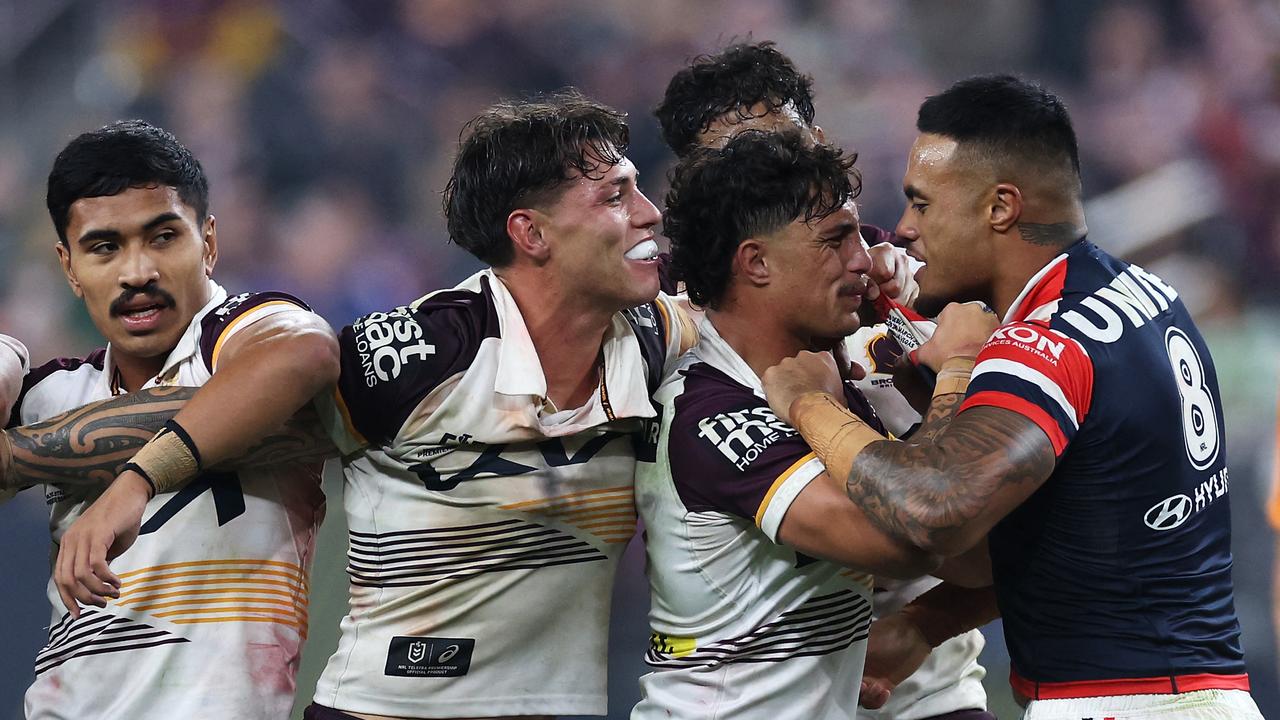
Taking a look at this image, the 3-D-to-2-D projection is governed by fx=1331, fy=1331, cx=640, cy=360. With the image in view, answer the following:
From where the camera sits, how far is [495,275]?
→ 10.4 feet

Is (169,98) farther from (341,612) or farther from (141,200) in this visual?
(141,200)

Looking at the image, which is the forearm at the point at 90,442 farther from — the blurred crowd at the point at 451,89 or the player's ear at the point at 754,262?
the blurred crowd at the point at 451,89

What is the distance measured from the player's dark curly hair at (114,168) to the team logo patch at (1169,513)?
2.26 meters

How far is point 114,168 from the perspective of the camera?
3.13 meters

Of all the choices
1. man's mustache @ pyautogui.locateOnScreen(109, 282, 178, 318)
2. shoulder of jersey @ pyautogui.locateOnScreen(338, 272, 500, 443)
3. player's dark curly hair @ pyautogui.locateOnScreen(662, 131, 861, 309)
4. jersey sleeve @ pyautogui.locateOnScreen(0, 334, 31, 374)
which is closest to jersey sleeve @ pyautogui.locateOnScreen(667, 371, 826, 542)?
player's dark curly hair @ pyautogui.locateOnScreen(662, 131, 861, 309)

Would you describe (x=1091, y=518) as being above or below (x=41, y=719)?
above

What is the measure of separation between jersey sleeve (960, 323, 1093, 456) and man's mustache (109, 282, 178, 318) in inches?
71.9

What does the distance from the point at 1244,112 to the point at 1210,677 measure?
5686 millimetres

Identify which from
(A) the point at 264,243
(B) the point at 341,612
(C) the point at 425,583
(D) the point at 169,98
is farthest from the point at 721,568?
(D) the point at 169,98

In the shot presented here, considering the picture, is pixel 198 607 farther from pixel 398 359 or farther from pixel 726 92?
pixel 726 92

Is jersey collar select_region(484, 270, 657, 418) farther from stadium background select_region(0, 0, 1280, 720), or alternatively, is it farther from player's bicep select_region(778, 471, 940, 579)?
stadium background select_region(0, 0, 1280, 720)

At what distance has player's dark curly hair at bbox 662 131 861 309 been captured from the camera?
300 cm

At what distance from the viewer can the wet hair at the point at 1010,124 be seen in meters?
2.82

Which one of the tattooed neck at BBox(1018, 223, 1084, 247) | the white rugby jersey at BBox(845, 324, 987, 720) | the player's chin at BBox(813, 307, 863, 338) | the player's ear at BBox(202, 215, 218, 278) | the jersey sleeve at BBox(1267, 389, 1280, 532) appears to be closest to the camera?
the tattooed neck at BBox(1018, 223, 1084, 247)
